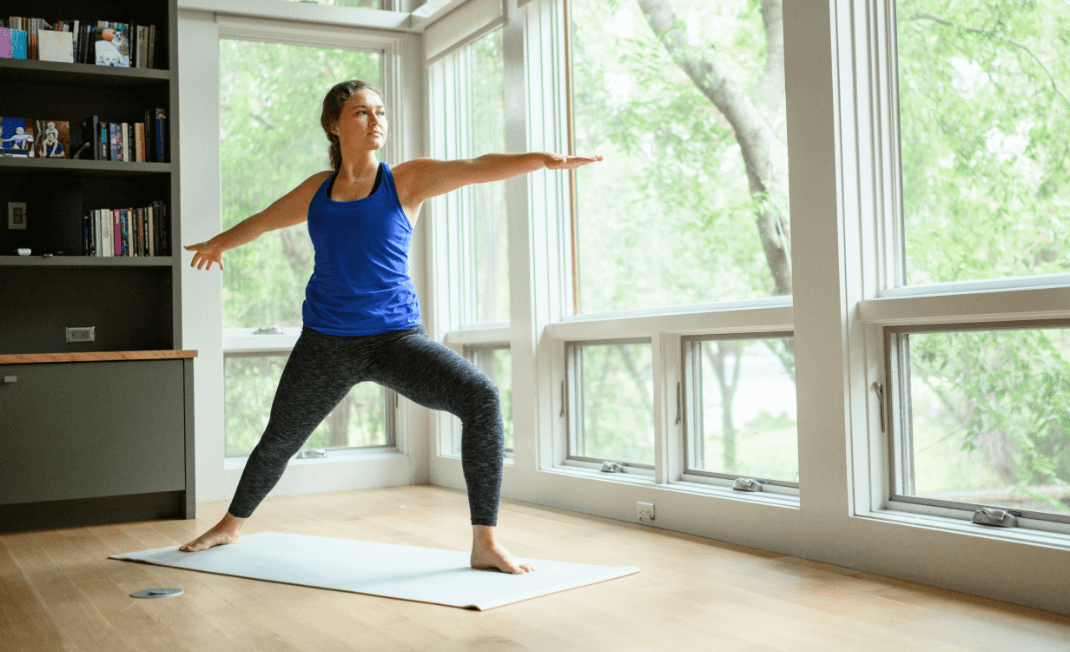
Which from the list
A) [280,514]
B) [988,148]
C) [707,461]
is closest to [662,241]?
[707,461]

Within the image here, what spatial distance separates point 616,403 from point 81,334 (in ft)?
7.51

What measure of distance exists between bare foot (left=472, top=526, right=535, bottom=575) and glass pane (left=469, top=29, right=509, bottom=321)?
6.69 ft

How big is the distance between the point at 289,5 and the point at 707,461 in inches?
117

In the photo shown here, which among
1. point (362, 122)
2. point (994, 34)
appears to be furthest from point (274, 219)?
point (994, 34)

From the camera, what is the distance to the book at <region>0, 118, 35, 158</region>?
3.86 meters

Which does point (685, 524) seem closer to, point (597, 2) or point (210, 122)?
point (597, 2)

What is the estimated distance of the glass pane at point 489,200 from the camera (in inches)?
180

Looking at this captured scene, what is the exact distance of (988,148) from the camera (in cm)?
247

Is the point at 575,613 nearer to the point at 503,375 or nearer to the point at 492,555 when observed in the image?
the point at 492,555

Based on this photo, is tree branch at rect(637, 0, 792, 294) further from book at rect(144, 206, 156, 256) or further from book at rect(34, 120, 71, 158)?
book at rect(34, 120, 71, 158)

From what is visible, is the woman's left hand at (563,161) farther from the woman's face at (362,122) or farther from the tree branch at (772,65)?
the tree branch at (772,65)

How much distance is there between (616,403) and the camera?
3828mm

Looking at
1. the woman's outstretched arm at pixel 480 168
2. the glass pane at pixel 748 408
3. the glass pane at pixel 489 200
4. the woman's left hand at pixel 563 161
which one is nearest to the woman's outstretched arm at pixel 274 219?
the woman's outstretched arm at pixel 480 168

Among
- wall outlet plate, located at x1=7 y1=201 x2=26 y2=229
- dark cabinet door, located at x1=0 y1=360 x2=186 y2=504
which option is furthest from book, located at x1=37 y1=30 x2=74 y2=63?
dark cabinet door, located at x1=0 y1=360 x2=186 y2=504
